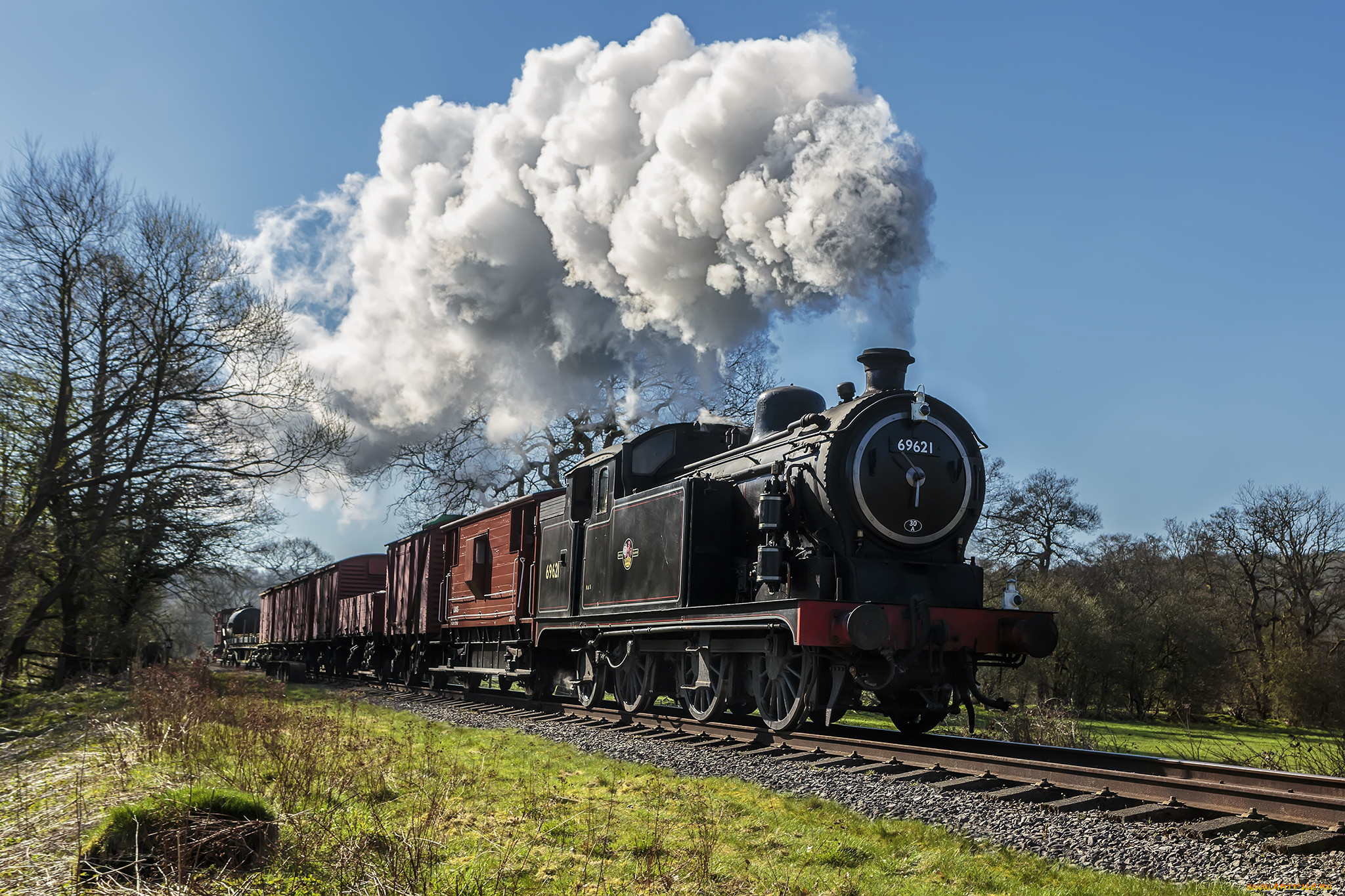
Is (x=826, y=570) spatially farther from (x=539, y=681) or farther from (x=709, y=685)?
(x=539, y=681)

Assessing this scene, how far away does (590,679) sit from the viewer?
12.1 meters

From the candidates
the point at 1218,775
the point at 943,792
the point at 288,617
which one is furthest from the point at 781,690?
the point at 288,617

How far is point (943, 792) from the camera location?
20.0ft

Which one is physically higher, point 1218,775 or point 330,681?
point 1218,775

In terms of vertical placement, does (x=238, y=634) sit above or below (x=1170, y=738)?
below

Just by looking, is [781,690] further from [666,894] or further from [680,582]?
[666,894]

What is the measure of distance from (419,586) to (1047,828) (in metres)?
15.2

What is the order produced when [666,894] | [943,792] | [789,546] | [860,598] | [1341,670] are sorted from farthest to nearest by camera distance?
[1341,670] < [789,546] < [860,598] < [943,792] < [666,894]

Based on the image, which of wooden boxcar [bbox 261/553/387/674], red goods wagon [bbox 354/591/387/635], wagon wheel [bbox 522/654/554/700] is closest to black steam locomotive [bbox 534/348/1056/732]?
wagon wheel [bbox 522/654/554/700]

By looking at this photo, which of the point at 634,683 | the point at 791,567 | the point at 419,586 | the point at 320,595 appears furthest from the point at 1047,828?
the point at 320,595

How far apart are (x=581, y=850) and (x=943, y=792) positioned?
8.42ft

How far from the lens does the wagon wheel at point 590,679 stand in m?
12.0

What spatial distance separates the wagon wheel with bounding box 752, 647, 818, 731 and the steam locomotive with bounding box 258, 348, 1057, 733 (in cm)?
2

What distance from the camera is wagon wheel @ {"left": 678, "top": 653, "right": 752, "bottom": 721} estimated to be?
30.9 ft
